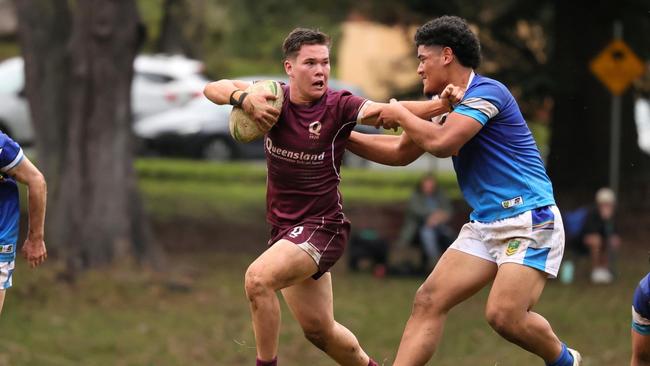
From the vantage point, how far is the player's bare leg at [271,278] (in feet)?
24.3

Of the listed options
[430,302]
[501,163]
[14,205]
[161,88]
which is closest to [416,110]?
[501,163]

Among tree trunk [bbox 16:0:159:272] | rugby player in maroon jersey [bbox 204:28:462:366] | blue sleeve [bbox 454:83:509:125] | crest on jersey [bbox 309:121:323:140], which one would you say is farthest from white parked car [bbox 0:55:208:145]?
blue sleeve [bbox 454:83:509:125]

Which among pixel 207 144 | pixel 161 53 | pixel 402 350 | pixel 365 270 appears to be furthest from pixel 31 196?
pixel 161 53

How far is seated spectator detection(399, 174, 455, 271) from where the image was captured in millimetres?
17594

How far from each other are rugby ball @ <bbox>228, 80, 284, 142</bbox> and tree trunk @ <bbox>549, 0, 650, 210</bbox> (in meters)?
11.6


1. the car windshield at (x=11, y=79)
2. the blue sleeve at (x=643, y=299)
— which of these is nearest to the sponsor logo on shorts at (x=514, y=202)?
the blue sleeve at (x=643, y=299)

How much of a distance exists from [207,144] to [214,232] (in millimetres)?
7976

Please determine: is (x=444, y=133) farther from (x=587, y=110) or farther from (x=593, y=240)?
(x=587, y=110)

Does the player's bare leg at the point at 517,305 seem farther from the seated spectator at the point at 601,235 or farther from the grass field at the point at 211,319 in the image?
the seated spectator at the point at 601,235

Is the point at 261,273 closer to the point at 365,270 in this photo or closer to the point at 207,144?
the point at 365,270

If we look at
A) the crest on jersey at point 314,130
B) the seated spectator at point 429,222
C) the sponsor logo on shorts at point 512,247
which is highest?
the crest on jersey at point 314,130

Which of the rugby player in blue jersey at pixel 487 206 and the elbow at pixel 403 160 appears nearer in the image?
the rugby player in blue jersey at pixel 487 206

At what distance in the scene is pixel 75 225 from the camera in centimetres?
1697

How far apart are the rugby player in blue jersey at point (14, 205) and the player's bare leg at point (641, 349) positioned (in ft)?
12.4
